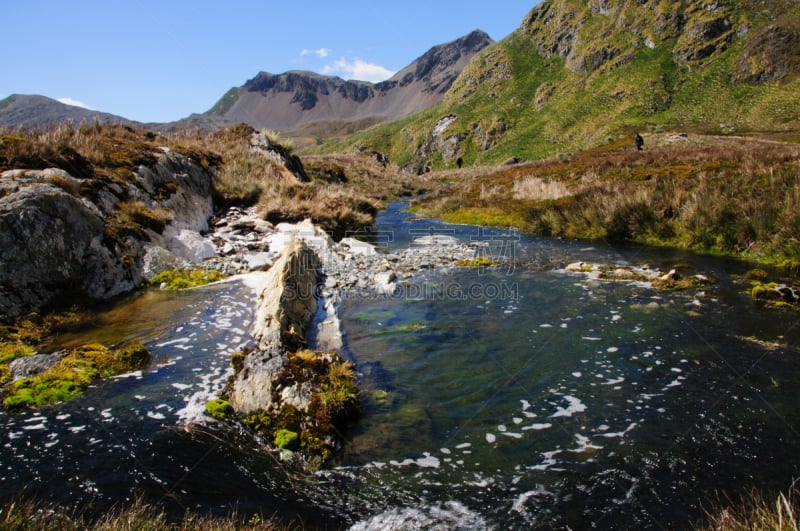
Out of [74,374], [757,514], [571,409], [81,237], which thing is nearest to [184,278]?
[81,237]

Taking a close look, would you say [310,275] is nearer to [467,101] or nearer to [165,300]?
[165,300]

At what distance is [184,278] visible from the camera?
11477 millimetres

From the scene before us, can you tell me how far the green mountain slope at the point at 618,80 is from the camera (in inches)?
2844

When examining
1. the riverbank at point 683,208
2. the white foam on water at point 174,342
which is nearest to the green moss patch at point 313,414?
the white foam on water at point 174,342

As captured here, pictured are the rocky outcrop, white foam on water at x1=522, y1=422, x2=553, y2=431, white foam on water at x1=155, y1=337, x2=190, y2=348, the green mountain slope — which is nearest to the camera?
white foam on water at x1=522, y1=422, x2=553, y2=431

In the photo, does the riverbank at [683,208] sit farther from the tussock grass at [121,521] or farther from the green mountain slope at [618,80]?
the green mountain slope at [618,80]

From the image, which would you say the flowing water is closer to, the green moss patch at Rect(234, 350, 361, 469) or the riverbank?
the green moss patch at Rect(234, 350, 361, 469)

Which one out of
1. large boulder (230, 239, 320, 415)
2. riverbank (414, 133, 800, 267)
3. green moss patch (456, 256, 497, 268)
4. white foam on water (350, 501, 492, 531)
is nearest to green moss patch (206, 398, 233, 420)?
large boulder (230, 239, 320, 415)

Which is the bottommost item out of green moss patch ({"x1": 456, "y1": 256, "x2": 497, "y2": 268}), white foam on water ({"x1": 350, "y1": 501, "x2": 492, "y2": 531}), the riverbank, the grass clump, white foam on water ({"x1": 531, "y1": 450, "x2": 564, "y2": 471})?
white foam on water ({"x1": 531, "y1": 450, "x2": 564, "y2": 471})

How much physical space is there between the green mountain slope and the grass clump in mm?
72034

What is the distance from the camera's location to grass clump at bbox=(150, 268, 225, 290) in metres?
11.1

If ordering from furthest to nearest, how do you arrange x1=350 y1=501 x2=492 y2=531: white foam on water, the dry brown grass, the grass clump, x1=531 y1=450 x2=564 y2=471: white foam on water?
the dry brown grass → the grass clump → x1=531 y1=450 x2=564 y2=471: white foam on water → x1=350 y1=501 x2=492 y2=531: white foam on water

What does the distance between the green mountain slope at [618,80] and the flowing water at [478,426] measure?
68.8 metres

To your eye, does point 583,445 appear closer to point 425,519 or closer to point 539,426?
point 539,426
